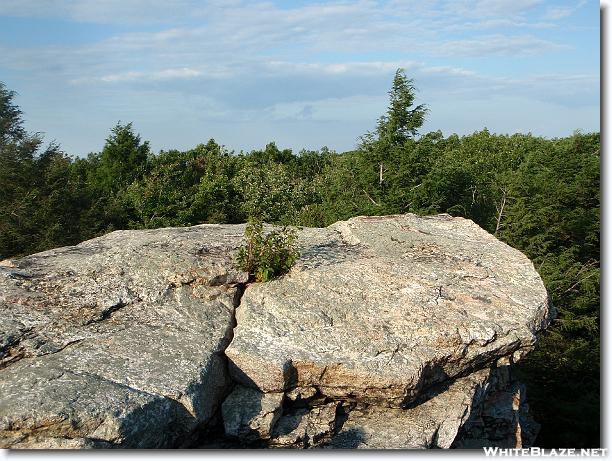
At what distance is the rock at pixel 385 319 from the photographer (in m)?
7.08

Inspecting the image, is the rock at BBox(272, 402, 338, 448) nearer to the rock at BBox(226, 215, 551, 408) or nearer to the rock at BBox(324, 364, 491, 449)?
the rock at BBox(324, 364, 491, 449)

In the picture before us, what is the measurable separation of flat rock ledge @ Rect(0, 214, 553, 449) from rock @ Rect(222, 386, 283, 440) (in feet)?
0.05

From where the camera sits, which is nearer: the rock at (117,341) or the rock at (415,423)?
the rock at (117,341)

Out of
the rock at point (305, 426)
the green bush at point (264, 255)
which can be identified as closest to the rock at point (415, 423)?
the rock at point (305, 426)

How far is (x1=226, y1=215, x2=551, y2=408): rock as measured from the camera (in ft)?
23.2

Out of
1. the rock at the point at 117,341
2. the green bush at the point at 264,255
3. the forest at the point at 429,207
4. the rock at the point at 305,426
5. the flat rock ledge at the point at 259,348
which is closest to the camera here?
the rock at the point at 117,341

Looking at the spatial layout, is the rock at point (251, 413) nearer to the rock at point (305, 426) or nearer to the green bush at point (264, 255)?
the rock at point (305, 426)

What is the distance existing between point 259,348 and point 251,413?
2.26ft

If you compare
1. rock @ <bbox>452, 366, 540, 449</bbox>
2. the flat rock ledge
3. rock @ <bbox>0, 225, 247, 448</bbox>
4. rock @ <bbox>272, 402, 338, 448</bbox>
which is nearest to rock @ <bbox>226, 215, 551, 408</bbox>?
the flat rock ledge

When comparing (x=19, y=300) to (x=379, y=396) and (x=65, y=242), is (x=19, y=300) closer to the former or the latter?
(x=379, y=396)

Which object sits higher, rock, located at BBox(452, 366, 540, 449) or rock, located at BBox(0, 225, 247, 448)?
rock, located at BBox(0, 225, 247, 448)

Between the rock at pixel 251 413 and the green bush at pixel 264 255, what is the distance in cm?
163

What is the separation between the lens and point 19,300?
7.32 meters

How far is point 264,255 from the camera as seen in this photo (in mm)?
8336
